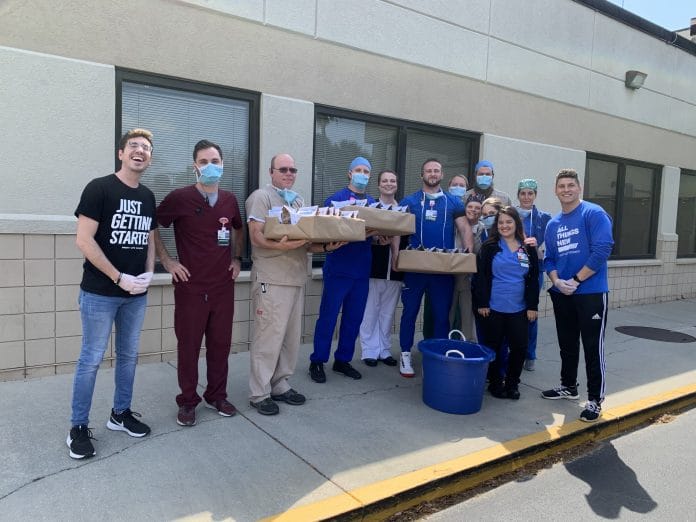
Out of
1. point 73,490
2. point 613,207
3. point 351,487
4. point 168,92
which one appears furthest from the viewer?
point 613,207

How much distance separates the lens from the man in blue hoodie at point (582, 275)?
420 centimetres

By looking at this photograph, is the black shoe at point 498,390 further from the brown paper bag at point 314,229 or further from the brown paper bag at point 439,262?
the brown paper bag at point 314,229

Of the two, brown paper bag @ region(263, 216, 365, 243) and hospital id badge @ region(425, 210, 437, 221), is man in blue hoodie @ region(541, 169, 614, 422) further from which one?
brown paper bag @ region(263, 216, 365, 243)

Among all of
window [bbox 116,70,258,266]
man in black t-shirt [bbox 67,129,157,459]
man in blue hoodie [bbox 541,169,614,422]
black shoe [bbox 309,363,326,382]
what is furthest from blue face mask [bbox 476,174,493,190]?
man in black t-shirt [bbox 67,129,157,459]

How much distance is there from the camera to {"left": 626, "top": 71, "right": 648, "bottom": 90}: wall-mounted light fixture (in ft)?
30.7

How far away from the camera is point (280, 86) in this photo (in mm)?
5637

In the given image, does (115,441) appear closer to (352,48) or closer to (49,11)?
(49,11)

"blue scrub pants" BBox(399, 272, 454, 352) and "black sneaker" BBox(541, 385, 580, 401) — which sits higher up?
"blue scrub pants" BBox(399, 272, 454, 352)

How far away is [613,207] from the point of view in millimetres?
9789

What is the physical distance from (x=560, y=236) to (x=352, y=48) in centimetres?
327

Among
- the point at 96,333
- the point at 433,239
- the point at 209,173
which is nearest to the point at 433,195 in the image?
the point at 433,239

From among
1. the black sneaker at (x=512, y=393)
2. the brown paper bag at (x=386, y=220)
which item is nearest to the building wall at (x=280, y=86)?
the brown paper bag at (x=386, y=220)

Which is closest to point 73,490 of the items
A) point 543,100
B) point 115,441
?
point 115,441

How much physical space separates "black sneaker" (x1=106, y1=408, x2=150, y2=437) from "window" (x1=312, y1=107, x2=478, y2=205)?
3.32 m
